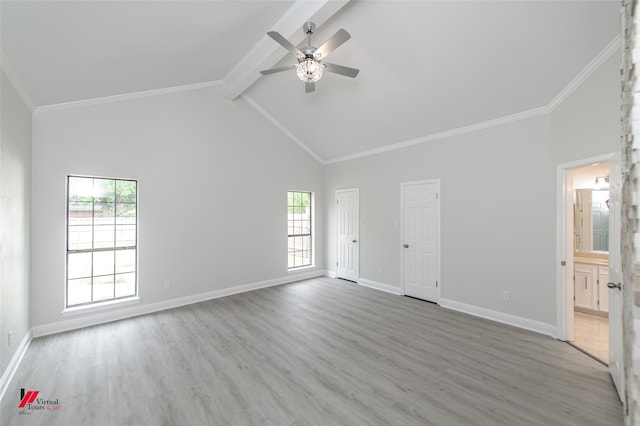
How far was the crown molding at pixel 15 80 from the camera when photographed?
88.5 inches

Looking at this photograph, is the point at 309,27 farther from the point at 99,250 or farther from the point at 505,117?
the point at 99,250

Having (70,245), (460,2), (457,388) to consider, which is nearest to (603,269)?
(457,388)

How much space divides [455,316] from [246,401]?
10.3 ft

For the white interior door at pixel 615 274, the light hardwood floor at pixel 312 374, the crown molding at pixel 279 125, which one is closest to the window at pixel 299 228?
A: the crown molding at pixel 279 125

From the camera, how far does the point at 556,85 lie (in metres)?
3.02

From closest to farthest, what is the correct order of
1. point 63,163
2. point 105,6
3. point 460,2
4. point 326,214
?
point 105,6 < point 460,2 < point 63,163 < point 326,214

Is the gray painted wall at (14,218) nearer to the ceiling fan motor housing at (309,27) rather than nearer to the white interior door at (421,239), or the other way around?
the ceiling fan motor housing at (309,27)

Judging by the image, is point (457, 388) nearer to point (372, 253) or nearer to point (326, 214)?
point (372, 253)

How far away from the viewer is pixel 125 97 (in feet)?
12.6

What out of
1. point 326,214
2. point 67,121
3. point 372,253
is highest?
point 67,121

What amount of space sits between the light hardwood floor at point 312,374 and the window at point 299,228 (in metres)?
2.37

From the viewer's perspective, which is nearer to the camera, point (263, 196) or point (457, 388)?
point (457, 388)

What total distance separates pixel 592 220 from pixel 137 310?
7.35 metres

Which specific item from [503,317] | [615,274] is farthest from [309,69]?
[503,317]
